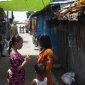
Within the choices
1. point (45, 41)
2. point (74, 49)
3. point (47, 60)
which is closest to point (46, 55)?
point (47, 60)

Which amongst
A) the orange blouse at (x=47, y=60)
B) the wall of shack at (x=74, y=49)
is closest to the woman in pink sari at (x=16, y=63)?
the orange blouse at (x=47, y=60)

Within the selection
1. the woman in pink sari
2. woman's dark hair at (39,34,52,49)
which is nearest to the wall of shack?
woman's dark hair at (39,34,52,49)

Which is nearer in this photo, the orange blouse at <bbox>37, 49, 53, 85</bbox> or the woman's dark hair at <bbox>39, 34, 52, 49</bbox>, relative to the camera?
the orange blouse at <bbox>37, 49, 53, 85</bbox>

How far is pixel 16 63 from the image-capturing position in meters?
6.79

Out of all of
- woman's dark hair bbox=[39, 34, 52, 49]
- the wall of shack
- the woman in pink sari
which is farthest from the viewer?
the wall of shack

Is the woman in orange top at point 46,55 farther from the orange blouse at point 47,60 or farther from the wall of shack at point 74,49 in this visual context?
the wall of shack at point 74,49

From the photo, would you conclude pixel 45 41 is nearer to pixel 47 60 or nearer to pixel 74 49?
pixel 47 60

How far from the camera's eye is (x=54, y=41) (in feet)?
56.4

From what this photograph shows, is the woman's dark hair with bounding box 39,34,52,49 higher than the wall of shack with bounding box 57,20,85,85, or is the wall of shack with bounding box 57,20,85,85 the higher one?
the woman's dark hair with bounding box 39,34,52,49

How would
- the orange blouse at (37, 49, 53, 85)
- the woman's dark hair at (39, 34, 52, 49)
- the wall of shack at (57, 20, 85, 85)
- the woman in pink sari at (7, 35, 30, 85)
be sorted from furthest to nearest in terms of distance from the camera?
1. the wall of shack at (57, 20, 85, 85)
2. the woman in pink sari at (7, 35, 30, 85)
3. the woman's dark hair at (39, 34, 52, 49)
4. the orange blouse at (37, 49, 53, 85)

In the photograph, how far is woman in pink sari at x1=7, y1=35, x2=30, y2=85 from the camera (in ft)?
22.2

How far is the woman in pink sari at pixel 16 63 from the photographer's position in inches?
267

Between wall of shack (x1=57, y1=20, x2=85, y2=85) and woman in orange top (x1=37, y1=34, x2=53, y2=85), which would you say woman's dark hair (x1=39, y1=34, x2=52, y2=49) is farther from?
wall of shack (x1=57, y1=20, x2=85, y2=85)

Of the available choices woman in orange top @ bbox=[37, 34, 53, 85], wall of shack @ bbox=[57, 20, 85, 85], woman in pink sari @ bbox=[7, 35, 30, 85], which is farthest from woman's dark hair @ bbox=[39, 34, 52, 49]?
wall of shack @ bbox=[57, 20, 85, 85]
